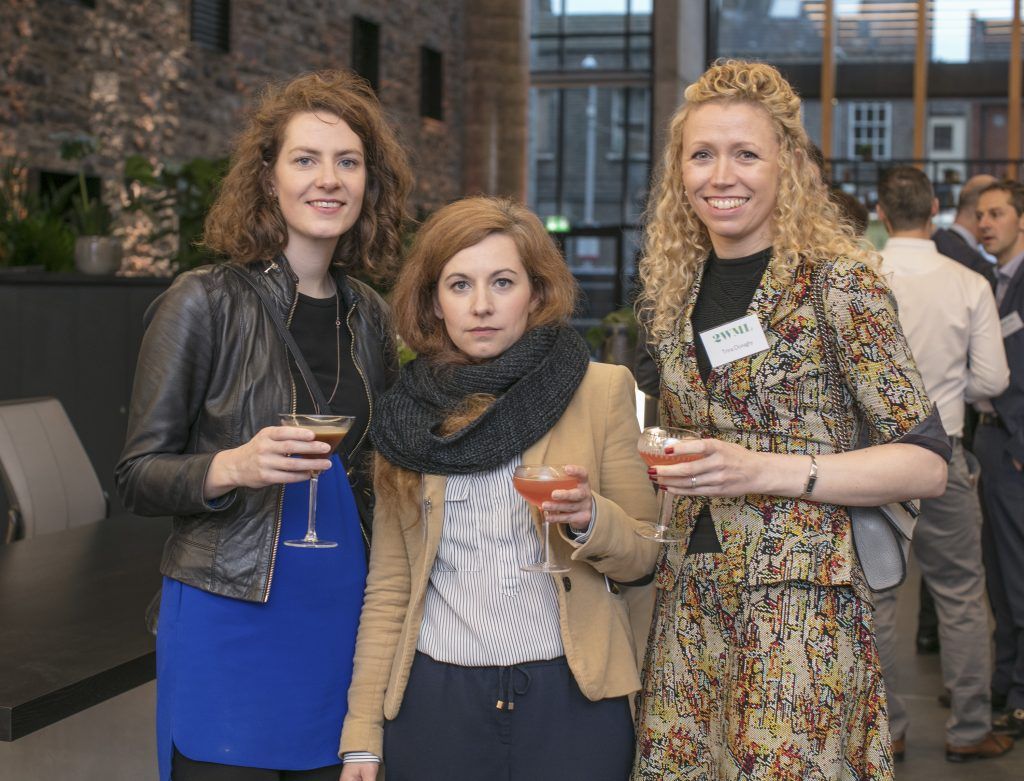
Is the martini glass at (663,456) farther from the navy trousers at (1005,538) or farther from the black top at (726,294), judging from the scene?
the navy trousers at (1005,538)

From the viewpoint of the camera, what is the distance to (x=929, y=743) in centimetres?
425

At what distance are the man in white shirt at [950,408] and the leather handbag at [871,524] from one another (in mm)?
2145

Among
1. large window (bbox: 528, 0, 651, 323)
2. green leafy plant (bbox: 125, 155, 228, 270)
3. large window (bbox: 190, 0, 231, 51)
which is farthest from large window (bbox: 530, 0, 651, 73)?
green leafy plant (bbox: 125, 155, 228, 270)

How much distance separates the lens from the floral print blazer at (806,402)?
1688mm

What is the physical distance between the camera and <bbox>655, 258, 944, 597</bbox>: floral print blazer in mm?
1688

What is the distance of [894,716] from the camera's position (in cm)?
398

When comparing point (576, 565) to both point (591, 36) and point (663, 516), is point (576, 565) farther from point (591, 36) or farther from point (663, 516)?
point (591, 36)

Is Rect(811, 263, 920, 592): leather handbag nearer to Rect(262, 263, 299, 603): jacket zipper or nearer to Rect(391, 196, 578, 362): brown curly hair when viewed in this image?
Rect(391, 196, 578, 362): brown curly hair

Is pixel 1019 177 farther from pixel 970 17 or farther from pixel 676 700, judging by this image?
pixel 676 700

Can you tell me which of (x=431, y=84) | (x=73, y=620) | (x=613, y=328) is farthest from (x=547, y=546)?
(x=431, y=84)

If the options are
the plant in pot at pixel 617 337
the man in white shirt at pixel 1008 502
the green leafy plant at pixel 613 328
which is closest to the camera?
the man in white shirt at pixel 1008 502

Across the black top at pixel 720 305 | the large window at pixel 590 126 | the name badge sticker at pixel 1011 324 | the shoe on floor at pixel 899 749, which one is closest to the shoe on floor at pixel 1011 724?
the shoe on floor at pixel 899 749

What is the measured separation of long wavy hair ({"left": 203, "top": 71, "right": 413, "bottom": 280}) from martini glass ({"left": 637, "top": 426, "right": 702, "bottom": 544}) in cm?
76

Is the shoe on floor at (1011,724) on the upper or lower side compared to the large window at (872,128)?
lower
